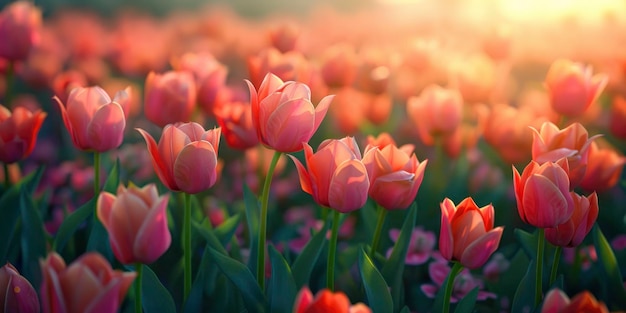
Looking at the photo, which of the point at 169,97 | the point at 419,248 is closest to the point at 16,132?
the point at 169,97

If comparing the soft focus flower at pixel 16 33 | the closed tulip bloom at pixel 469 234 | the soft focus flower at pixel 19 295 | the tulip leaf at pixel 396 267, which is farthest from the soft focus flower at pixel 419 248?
the soft focus flower at pixel 16 33

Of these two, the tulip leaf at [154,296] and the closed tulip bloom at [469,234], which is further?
the tulip leaf at [154,296]

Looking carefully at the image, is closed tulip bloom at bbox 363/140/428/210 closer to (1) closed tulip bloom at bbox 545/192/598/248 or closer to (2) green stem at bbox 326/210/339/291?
(2) green stem at bbox 326/210/339/291

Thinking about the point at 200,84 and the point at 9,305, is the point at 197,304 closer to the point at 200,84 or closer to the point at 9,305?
the point at 9,305

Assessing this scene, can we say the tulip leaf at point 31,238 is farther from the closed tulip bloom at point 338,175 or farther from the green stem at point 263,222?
the closed tulip bloom at point 338,175

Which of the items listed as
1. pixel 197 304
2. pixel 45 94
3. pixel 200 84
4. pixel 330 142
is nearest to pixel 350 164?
pixel 330 142

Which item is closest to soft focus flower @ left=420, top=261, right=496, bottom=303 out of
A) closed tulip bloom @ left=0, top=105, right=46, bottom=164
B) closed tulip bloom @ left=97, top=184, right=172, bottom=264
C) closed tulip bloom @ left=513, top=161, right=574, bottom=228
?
closed tulip bloom @ left=513, top=161, right=574, bottom=228
